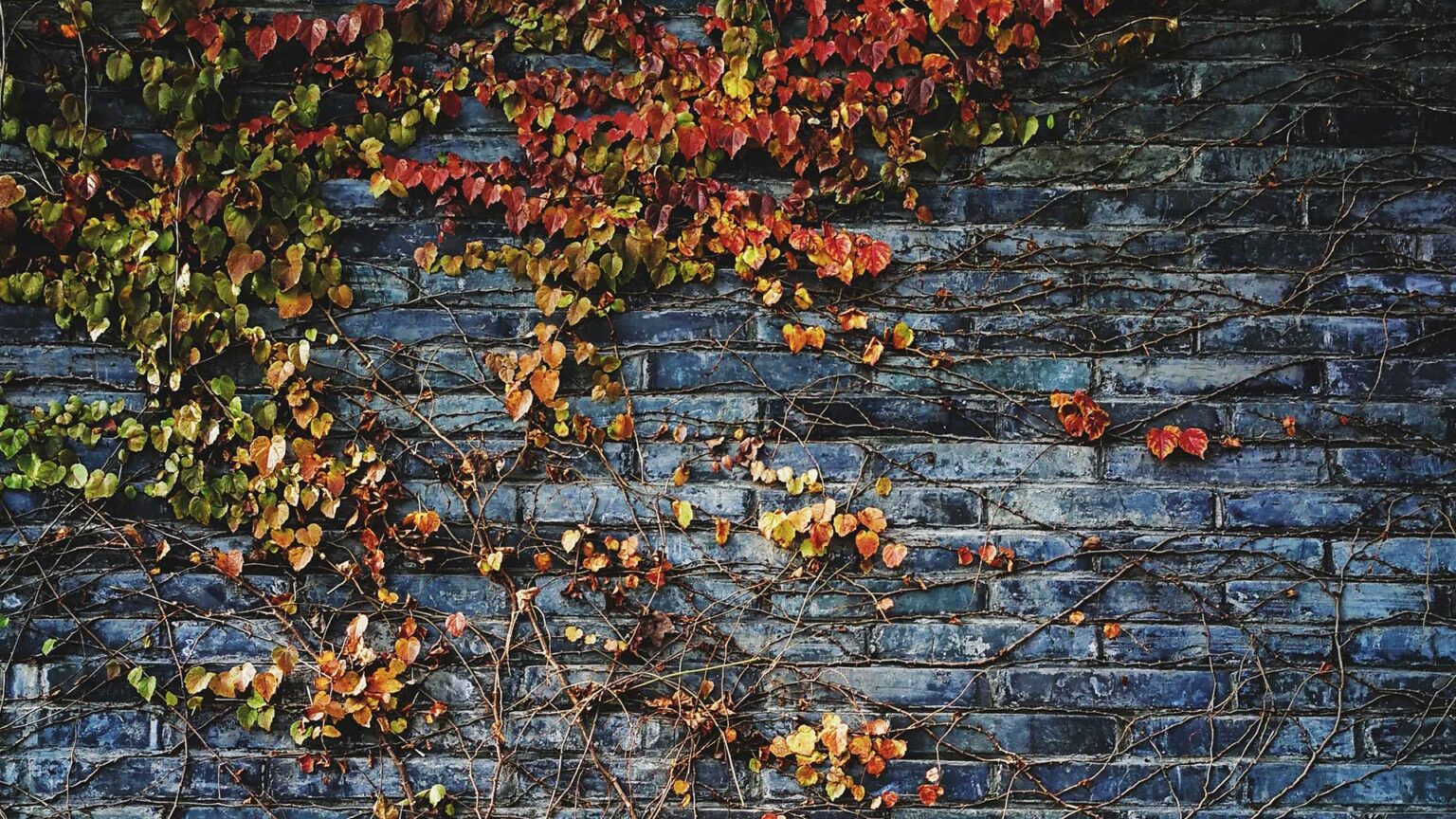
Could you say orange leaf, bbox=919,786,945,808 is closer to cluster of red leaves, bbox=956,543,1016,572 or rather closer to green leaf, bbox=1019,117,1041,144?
cluster of red leaves, bbox=956,543,1016,572

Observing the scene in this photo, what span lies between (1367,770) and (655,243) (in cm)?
170

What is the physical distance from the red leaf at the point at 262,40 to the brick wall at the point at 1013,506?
345 mm

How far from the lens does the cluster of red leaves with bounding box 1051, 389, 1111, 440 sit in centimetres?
179

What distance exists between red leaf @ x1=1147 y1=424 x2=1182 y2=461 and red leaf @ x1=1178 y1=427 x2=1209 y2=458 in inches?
0.5

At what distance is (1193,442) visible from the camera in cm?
179

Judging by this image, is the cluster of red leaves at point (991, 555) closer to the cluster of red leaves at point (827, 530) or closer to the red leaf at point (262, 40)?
the cluster of red leaves at point (827, 530)

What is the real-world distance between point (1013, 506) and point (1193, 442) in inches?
14.5

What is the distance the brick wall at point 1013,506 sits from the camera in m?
1.77

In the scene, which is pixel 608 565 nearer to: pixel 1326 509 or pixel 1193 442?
pixel 1193 442

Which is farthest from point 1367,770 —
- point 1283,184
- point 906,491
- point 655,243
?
point 655,243

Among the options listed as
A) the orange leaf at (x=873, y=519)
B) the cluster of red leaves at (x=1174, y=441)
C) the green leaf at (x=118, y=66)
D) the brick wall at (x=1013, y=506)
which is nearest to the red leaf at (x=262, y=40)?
the green leaf at (x=118, y=66)

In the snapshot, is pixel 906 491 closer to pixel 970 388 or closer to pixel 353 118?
pixel 970 388

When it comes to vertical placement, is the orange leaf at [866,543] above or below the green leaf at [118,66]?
below

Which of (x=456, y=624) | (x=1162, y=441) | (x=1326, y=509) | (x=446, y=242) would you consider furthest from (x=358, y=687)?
(x=1326, y=509)
